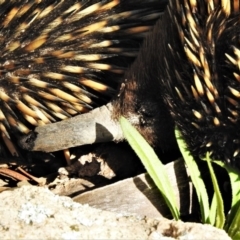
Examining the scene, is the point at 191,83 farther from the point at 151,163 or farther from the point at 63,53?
the point at 63,53

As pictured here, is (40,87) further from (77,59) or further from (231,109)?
(231,109)

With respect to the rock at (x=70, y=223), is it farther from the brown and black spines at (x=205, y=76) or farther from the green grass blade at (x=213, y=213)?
the brown and black spines at (x=205, y=76)

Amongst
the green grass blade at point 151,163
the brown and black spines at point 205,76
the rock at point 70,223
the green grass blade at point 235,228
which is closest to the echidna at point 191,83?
the brown and black spines at point 205,76

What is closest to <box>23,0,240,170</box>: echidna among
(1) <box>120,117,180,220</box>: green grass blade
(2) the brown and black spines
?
(2) the brown and black spines

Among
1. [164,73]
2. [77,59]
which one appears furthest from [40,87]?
[164,73]

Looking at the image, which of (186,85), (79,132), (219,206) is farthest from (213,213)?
(79,132)

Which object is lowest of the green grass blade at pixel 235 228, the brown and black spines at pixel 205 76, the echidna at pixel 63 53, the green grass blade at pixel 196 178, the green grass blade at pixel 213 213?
the green grass blade at pixel 235 228
